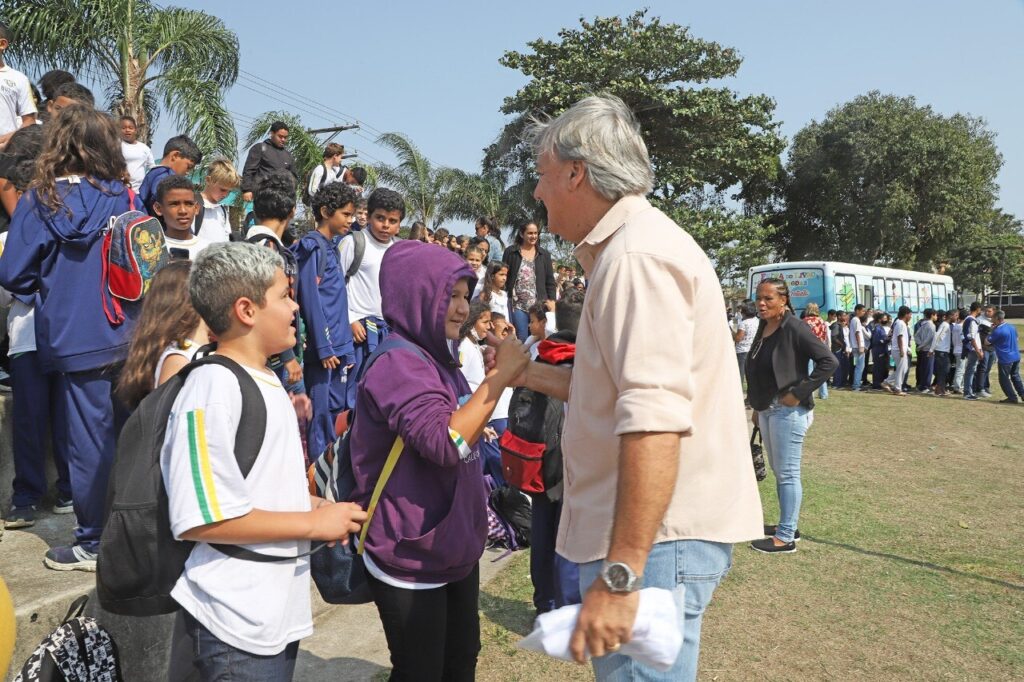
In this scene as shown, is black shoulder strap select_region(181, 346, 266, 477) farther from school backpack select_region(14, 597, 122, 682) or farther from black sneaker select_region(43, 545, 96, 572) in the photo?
black sneaker select_region(43, 545, 96, 572)

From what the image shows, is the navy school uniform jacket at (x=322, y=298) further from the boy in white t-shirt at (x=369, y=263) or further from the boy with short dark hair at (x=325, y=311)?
the boy in white t-shirt at (x=369, y=263)

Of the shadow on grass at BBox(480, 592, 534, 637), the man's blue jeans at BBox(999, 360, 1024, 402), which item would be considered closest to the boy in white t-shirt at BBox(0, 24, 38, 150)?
the shadow on grass at BBox(480, 592, 534, 637)

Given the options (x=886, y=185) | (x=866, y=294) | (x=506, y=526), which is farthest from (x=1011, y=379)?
(x=886, y=185)

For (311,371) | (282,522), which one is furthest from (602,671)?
(311,371)

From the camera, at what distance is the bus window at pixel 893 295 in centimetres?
2559

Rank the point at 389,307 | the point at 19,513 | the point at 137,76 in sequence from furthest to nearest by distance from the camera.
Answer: the point at 137,76 → the point at 19,513 → the point at 389,307

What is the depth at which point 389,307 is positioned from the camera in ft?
8.12

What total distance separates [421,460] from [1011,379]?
60.4 ft

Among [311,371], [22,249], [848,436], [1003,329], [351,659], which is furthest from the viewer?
[1003,329]

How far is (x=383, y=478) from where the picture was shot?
2.35 m

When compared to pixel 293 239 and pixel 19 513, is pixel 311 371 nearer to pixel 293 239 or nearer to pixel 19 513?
pixel 293 239

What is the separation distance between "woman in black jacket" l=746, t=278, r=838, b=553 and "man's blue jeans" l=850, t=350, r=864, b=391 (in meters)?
15.3

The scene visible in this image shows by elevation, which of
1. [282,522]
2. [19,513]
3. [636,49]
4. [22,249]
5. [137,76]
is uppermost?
[636,49]

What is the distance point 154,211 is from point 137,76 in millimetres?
10990
